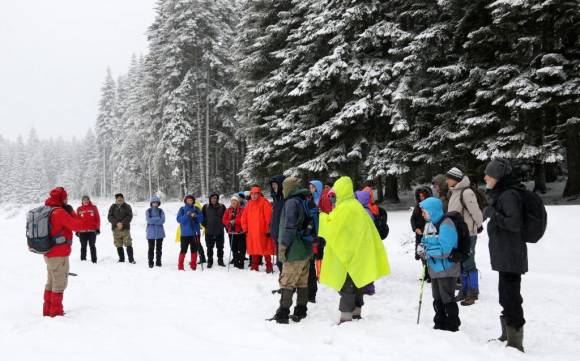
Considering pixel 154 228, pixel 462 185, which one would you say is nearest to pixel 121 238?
pixel 154 228

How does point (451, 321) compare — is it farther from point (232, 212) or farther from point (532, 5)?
point (532, 5)

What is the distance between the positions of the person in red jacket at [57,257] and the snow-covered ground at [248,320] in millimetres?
286

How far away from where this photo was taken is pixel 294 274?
21.6 feet

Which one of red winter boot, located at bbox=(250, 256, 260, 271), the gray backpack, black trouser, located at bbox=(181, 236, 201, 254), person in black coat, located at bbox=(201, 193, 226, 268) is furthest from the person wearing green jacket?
person in black coat, located at bbox=(201, 193, 226, 268)

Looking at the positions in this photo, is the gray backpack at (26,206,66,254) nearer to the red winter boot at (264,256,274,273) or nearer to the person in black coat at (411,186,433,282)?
the red winter boot at (264,256,274,273)

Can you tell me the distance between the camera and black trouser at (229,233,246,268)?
38.7ft

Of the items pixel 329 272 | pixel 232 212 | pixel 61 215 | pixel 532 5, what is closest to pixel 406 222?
pixel 232 212

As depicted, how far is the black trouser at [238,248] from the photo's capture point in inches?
464

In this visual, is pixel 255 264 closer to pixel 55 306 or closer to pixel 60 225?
pixel 55 306

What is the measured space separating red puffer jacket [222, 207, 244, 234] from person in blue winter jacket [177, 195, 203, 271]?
2.48 ft

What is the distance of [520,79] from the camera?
13.5 metres

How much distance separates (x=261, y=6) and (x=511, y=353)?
885 inches

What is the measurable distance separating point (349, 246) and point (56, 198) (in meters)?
4.74

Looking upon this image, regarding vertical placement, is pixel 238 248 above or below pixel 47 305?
above
